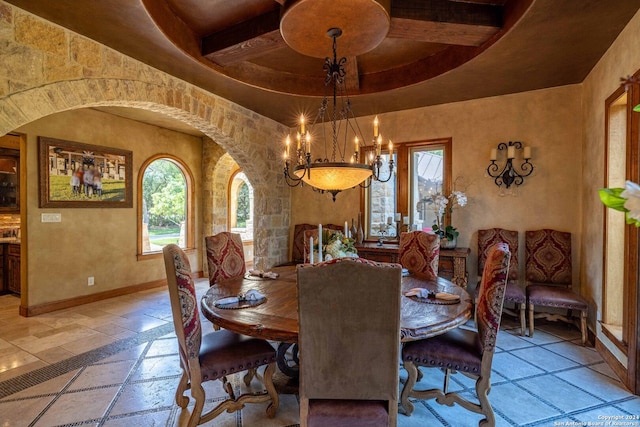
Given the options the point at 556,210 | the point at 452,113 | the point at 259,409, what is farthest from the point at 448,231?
the point at 259,409

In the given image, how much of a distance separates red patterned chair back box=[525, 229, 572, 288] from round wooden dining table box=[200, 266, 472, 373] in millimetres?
1814

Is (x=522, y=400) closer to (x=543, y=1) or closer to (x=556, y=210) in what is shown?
(x=556, y=210)

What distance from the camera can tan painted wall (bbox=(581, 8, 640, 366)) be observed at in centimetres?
241

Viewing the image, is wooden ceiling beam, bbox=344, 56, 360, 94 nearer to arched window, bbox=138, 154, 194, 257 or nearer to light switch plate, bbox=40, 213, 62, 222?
arched window, bbox=138, 154, 194, 257

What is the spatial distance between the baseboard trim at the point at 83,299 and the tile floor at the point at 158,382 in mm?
292

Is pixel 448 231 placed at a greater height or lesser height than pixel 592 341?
greater

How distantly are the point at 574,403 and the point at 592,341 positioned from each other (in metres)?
1.28

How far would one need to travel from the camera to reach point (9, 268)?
471 centimetres

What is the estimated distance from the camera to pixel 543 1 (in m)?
2.02

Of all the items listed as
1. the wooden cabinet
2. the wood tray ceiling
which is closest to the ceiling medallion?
the wood tray ceiling

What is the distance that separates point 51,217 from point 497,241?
544cm

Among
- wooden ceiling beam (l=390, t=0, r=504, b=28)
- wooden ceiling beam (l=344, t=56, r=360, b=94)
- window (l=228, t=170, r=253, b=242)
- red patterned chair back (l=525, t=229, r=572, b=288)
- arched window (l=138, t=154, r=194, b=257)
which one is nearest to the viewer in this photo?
wooden ceiling beam (l=390, t=0, r=504, b=28)

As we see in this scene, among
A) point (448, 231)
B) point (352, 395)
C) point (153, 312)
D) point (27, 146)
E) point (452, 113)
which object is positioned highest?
point (452, 113)

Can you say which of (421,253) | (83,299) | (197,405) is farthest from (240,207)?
(197,405)
